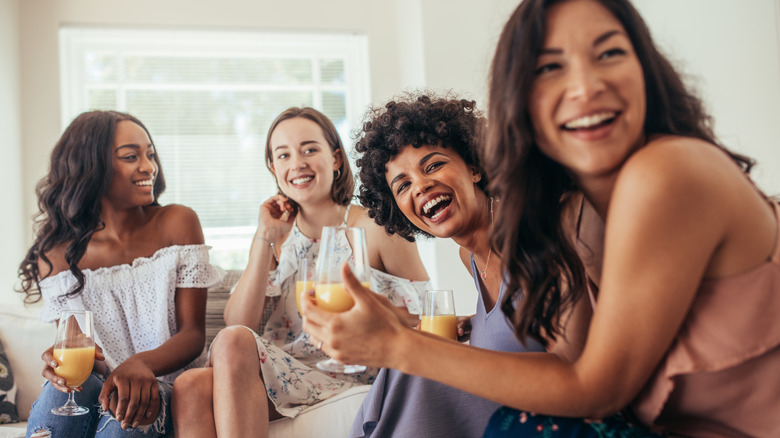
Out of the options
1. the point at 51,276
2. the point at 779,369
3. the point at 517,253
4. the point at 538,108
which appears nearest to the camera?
the point at 779,369

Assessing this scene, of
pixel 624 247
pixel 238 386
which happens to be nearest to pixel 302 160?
pixel 238 386

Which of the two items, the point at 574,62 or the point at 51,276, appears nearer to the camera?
the point at 574,62

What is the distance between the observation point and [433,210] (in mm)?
1971

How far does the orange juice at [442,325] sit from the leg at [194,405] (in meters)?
0.70

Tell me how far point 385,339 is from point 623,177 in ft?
1.59

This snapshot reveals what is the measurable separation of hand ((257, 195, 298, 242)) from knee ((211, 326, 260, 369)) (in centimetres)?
79

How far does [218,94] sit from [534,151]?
15.3ft

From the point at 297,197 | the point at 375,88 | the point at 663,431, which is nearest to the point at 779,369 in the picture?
the point at 663,431

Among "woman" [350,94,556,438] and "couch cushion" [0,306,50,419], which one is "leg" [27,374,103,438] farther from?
"woman" [350,94,556,438]

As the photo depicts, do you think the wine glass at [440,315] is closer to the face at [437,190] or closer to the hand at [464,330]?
the hand at [464,330]

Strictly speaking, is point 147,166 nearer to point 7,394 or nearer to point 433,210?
point 7,394

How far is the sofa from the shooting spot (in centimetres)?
217

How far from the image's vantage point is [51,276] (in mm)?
2469

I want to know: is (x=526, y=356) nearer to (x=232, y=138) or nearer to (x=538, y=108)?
(x=538, y=108)
